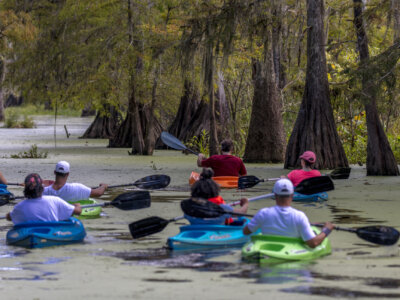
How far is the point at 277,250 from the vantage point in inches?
359

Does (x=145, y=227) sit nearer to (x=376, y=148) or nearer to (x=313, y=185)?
(x=313, y=185)

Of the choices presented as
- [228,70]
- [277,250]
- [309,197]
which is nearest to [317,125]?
[228,70]

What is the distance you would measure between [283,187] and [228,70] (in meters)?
18.3

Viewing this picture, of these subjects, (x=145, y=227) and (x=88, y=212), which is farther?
(x=88, y=212)

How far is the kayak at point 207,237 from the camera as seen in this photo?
384 inches

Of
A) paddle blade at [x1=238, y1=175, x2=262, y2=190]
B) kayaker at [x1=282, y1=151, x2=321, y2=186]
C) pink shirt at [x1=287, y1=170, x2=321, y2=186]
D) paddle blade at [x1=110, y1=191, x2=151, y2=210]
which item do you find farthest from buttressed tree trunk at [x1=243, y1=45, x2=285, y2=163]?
paddle blade at [x1=110, y1=191, x2=151, y2=210]

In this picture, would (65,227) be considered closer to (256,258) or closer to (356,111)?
(256,258)

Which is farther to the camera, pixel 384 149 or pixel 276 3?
pixel 276 3

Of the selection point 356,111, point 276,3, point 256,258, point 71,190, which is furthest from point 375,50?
point 256,258

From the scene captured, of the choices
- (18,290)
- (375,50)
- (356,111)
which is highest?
(375,50)

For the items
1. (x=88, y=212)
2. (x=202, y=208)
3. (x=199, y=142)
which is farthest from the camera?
(x=199, y=142)

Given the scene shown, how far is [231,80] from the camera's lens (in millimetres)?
32375

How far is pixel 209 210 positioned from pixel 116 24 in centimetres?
1915

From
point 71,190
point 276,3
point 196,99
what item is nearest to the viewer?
point 71,190
